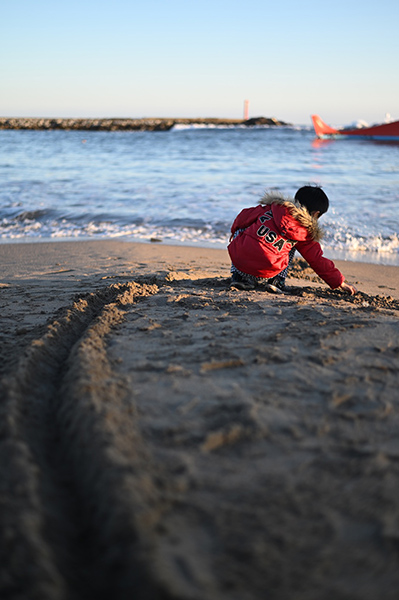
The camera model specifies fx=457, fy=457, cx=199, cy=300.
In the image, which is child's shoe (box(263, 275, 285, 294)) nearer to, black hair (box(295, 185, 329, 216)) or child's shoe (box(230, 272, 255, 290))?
child's shoe (box(230, 272, 255, 290))

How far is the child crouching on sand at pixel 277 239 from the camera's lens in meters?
3.33

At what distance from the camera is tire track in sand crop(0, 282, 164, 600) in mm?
1012

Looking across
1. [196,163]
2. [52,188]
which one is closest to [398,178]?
[196,163]

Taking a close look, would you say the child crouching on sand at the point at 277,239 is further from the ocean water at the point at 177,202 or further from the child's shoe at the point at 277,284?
the ocean water at the point at 177,202

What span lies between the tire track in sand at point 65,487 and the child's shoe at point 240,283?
1646 mm

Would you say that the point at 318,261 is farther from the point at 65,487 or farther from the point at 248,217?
the point at 65,487

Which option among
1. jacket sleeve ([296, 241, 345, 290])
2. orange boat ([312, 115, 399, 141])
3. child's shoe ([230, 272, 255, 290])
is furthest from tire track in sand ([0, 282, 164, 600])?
orange boat ([312, 115, 399, 141])

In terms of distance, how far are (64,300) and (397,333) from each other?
87.5 inches

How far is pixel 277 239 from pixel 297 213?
0.82 ft

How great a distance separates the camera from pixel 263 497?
4.06ft

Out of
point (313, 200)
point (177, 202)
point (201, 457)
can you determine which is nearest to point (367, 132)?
point (177, 202)

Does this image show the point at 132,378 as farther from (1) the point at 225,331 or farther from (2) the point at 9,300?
(2) the point at 9,300

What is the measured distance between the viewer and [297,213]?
3.29 metres

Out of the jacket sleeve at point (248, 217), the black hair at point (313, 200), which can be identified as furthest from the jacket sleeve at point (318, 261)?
the jacket sleeve at point (248, 217)
